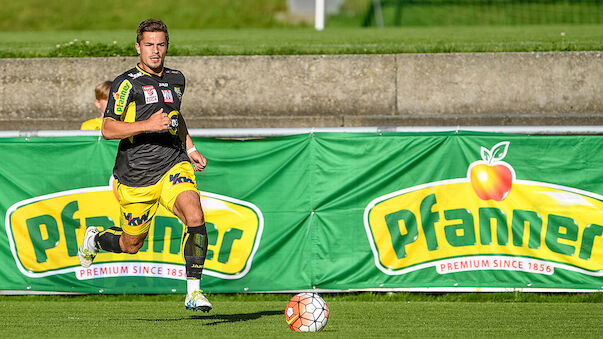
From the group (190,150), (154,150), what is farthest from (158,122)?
(190,150)

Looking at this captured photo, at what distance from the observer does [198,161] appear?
21.9ft

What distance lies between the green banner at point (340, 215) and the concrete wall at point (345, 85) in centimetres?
187

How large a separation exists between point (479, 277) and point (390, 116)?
2.26 m

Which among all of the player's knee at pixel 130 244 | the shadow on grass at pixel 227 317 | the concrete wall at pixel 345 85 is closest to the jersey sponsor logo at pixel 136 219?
the player's knee at pixel 130 244

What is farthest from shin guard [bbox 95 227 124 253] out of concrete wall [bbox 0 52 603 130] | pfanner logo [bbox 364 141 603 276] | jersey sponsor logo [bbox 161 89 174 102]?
concrete wall [bbox 0 52 603 130]

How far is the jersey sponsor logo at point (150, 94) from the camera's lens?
255 inches

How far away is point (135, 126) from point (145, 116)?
0.31 m

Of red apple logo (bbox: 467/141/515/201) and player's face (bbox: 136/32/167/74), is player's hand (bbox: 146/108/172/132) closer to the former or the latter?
player's face (bbox: 136/32/167/74)

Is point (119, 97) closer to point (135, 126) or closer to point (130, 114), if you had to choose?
point (130, 114)

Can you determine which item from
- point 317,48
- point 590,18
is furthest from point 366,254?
point 590,18

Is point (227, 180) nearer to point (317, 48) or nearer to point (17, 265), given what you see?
point (17, 265)

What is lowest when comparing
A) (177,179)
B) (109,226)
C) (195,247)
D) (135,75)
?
(109,226)

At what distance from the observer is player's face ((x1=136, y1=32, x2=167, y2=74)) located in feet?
21.0

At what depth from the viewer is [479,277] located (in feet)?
27.0
